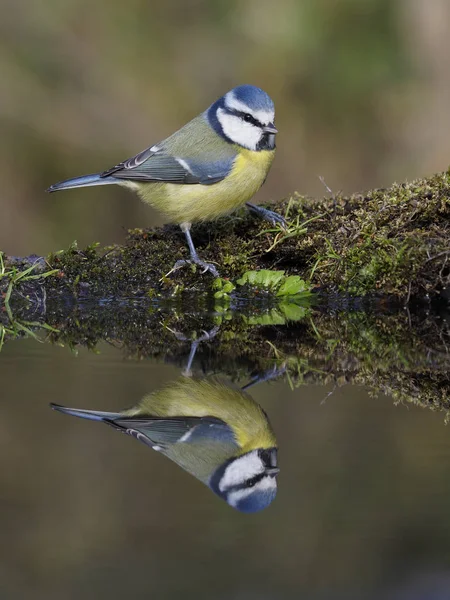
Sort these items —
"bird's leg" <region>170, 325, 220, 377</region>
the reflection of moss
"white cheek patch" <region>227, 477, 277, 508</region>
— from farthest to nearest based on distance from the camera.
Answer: "bird's leg" <region>170, 325, 220, 377</region>
the reflection of moss
"white cheek patch" <region>227, 477, 277, 508</region>

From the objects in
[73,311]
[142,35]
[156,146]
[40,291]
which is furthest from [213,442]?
[142,35]

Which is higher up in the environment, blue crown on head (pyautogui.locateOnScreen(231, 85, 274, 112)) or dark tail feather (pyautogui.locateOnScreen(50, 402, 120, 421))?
blue crown on head (pyautogui.locateOnScreen(231, 85, 274, 112))

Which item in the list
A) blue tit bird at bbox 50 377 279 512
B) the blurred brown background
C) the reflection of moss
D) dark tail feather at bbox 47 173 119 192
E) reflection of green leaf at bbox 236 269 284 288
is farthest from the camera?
the blurred brown background

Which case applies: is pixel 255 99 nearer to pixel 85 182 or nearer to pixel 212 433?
pixel 85 182

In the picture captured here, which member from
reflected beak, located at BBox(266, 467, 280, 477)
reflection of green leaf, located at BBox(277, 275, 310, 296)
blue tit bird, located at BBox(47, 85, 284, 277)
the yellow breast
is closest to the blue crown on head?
blue tit bird, located at BBox(47, 85, 284, 277)

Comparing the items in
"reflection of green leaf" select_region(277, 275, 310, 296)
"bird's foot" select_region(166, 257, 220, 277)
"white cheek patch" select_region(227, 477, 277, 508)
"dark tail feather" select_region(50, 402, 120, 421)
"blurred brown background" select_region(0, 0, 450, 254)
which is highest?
"blurred brown background" select_region(0, 0, 450, 254)

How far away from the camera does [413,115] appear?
816 centimetres

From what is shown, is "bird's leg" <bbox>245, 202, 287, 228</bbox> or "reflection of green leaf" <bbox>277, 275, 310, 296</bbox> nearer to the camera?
"reflection of green leaf" <bbox>277, 275, 310, 296</bbox>

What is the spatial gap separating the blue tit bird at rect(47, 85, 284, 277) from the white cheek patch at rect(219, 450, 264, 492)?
1981mm

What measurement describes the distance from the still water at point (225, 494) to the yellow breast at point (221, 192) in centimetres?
158

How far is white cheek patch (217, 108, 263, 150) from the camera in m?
3.99

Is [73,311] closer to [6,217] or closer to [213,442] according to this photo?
[213,442]

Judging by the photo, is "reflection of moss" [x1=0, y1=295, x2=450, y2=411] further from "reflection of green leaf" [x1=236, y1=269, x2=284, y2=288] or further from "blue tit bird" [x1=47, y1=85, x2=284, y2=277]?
"blue tit bird" [x1=47, y1=85, x2=284, y2=277]

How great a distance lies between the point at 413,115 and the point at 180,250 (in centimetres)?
497
